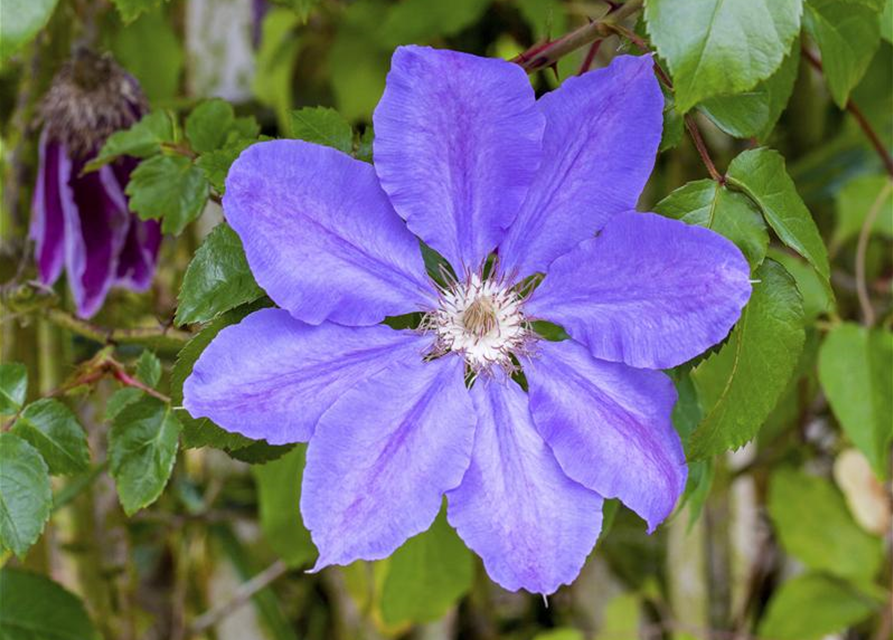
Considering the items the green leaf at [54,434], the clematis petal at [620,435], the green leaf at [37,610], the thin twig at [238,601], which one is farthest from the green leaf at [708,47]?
the thin twig at [238,601]

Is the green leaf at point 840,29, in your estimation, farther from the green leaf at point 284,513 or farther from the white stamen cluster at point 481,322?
the green leaf at point 284,513

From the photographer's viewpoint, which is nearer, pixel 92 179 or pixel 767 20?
A: pixel 767 20

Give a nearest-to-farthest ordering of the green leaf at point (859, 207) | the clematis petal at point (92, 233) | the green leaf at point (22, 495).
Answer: the green leaf at point (22, 495)
the clematis petal at point (92, 233)
the green leaf at point (859, 207)

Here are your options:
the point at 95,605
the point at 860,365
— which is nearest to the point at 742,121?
the point at 860,365

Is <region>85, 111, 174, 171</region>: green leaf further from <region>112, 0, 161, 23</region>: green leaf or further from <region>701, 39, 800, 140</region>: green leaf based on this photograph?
<region>701, 39, 800, 140</region>: green leaf

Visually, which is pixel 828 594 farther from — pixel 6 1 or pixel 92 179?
pixel 6 1
